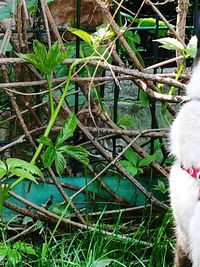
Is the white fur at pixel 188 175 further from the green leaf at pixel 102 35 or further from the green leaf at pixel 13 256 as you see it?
the green leaf at pixel 13 256

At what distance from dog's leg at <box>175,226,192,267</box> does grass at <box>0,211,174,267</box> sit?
393 mm

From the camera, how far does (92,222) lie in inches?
159

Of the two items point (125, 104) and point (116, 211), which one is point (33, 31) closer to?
point (125, 104)

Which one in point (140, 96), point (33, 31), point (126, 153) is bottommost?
point (126, 153)

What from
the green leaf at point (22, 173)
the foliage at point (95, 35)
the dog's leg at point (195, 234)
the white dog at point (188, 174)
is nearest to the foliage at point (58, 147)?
the green leaf at point (22, 173)

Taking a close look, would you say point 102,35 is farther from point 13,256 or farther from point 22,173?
point 13,256

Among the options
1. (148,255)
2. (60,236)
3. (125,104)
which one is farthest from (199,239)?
(125,104)

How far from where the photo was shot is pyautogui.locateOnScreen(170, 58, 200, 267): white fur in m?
2.92

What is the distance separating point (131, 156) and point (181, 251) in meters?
0.95

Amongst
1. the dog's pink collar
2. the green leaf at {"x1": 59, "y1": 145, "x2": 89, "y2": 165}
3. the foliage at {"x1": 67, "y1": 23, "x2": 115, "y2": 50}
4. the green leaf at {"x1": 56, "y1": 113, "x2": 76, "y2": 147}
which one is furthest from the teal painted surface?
the dog's pink collar

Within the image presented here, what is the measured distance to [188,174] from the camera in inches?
120

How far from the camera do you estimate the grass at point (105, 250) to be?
141 inches

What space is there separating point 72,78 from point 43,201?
2.60ft

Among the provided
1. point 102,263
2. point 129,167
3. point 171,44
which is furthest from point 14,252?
point 171,44
